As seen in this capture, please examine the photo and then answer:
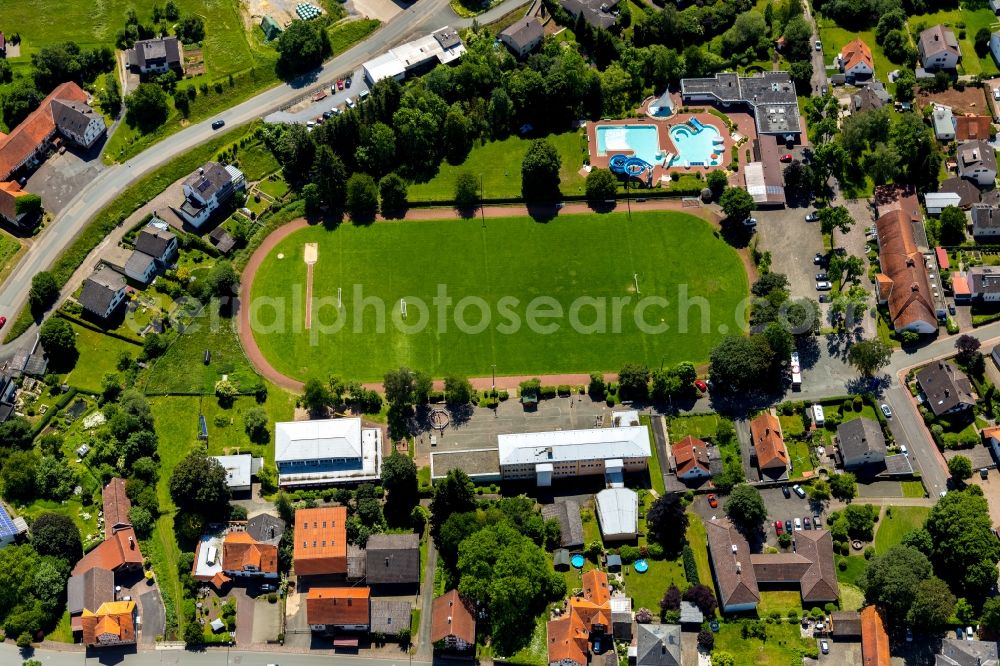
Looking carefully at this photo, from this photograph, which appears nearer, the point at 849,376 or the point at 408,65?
the point at 849,376

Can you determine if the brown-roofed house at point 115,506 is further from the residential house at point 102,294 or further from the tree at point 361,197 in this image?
the tree at point 361,197

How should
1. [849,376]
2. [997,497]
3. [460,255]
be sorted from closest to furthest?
[997,497] → [849,376] → [460,255]

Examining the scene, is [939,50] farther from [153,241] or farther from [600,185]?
[153,241]


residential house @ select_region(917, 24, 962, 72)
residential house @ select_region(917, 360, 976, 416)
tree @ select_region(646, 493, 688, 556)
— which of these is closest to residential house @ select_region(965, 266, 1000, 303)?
residential house @ select_region(917, 360, 976, 416)

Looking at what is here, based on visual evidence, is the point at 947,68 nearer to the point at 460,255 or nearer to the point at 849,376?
the point at 849,376

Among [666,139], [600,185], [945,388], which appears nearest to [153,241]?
[600,185]

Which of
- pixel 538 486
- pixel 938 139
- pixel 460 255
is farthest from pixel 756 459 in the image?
pixel 938 139

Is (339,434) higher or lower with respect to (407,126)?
lower
